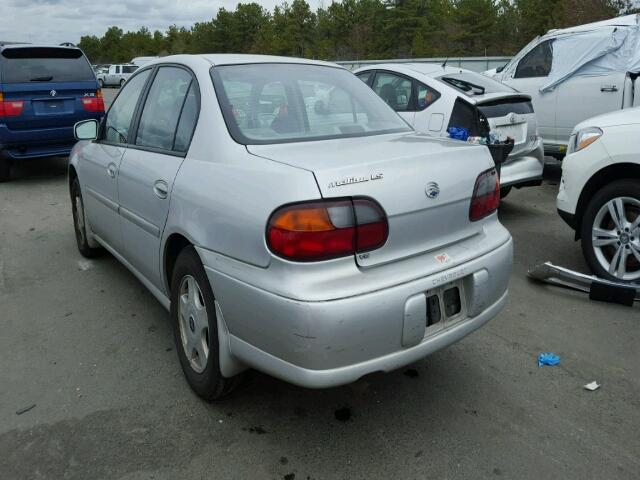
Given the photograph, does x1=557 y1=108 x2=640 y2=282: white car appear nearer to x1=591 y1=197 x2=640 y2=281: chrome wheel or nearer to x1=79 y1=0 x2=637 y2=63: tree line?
x1=591 y1=197 x2=640 y2=281: chrome wheel

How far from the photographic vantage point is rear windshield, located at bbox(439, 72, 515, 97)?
632 cm

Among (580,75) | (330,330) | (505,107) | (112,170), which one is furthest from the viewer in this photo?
(580,75)

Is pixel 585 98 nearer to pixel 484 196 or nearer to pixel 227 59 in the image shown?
pixel 484 196

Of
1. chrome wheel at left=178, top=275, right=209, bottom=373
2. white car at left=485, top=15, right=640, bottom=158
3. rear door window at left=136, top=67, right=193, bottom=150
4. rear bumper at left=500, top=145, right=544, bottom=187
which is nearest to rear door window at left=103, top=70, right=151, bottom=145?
rear door window at left=136, top=67, right=193, bottom=150

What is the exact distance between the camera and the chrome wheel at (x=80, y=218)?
500 cm

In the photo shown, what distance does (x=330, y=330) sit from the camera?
2121mm

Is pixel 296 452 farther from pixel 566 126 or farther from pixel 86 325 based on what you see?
pixel 566 126

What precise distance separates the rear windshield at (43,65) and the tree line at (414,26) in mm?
25529

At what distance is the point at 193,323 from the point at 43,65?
7438mm

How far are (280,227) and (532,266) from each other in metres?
3.31

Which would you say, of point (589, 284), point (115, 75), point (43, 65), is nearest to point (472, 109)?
point (589, 284)

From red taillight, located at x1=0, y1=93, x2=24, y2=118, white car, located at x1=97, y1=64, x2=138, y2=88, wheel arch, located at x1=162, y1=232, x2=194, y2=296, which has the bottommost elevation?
wheel arch, located at x1=162, y1=232, x2=194, y2=296

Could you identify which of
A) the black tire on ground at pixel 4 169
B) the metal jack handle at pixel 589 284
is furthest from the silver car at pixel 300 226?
the black tire on ground at pixel 4 169

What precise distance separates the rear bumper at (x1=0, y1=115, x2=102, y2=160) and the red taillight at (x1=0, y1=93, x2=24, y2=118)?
182 mm
